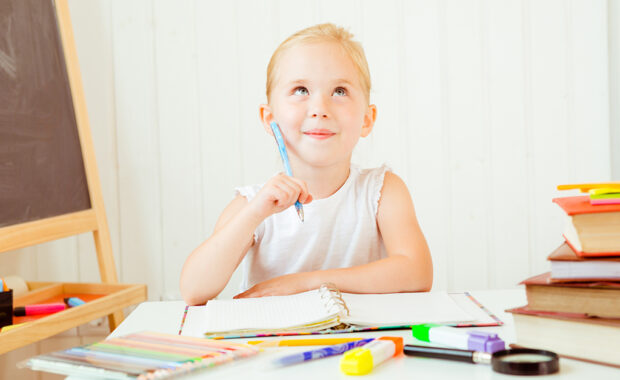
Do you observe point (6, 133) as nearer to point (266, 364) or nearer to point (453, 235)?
point (266, 364)

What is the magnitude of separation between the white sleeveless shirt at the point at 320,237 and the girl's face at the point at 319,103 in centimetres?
12

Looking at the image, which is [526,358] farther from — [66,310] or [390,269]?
[66,310]

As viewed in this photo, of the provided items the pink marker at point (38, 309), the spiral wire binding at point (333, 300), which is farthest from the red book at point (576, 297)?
the pink marker at point (38, 309)

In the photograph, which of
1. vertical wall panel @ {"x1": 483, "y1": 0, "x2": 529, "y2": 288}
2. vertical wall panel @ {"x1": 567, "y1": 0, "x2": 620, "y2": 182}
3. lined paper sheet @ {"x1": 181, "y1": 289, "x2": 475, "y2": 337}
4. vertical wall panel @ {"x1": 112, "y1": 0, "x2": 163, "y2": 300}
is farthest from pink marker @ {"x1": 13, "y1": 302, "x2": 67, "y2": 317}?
vertical wall panel @ {"x1": 567, "y1": 0, "x2": 620, "y2": 182}

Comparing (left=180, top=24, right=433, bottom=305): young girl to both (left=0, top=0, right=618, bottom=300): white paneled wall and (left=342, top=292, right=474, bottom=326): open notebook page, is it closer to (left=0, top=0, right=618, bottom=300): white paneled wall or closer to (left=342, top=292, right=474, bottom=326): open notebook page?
(left=342, top=292, right=474, bottom=326): open notebook page

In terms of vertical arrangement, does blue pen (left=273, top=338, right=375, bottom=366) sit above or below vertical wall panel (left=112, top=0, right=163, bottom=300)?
below

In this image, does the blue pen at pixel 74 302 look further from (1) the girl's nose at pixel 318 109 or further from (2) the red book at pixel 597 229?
(2) the red book at pixel 597 229

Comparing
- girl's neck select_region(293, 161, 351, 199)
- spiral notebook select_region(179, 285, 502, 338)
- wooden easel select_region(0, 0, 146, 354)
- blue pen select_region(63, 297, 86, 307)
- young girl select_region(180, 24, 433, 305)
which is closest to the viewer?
spiral notebook select_region(179, 285, 502, 338)

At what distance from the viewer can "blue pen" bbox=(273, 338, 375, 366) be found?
0.64 meters

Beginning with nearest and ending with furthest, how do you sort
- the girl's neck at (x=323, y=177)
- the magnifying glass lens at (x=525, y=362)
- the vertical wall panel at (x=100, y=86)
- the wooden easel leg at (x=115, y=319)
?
the magnifying glass lens at (x=525, y=362)
the girl's neck at (x=323, y=177)
the wooden easel leg at (x=115, y=319)
the vertical wall panel at (x=100, y=86)

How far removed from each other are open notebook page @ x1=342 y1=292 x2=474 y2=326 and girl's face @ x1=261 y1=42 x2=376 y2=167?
411mm

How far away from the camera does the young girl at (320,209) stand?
3.78 feet

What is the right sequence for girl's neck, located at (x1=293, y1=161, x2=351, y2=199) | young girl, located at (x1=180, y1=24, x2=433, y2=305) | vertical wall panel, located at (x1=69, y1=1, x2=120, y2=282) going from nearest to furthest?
1. young girl, located at (x1=180, y1=24, x2=433, y2=305)
2. girl's neck, located at (x1=293, y1=161, x2=351, y2=199)
3. vertical wall panel, located at (x1=69, y1=1, x2=120, y2=282)

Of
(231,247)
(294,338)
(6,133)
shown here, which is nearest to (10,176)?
(6,133)
